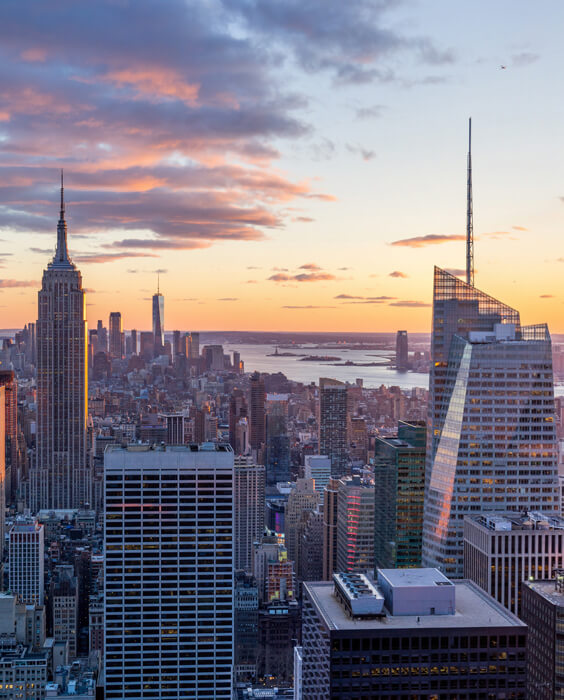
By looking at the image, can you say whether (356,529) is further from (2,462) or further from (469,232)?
(2,462)

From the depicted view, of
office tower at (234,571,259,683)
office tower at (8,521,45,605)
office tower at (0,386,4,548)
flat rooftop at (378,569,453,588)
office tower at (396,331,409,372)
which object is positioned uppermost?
office tower at (396,331,409,372)

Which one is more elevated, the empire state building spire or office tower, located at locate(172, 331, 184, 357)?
the empire state building spire

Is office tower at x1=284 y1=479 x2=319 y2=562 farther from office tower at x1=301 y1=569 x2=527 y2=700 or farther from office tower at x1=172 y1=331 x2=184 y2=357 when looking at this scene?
office tower at x1=301 y1=569 x2=527 y2=700

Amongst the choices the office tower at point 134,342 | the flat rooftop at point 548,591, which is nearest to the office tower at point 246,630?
the flat rooftop at point 548,591

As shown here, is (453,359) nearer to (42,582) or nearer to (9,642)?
(9,642)

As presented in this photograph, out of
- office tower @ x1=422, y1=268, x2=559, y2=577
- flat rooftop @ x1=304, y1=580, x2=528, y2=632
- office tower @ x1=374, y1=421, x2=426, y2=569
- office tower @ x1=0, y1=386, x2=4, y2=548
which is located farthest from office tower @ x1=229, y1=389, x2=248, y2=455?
flat rooftop @ x1=304, y1=580, x2=528, y2=632
